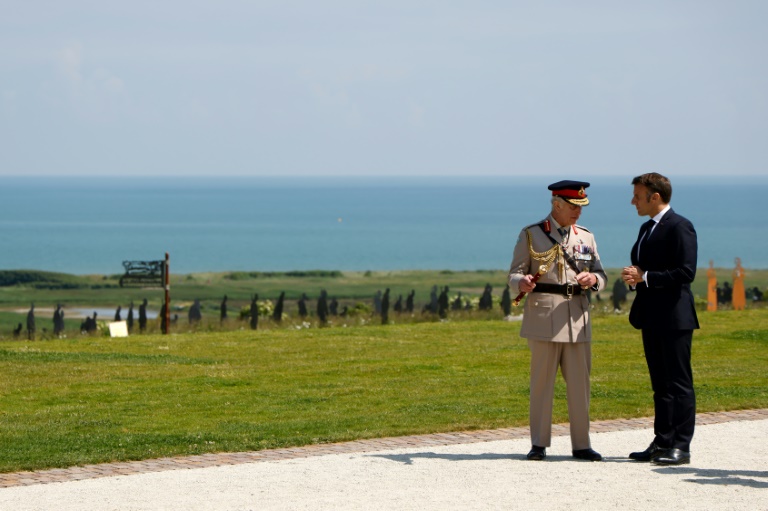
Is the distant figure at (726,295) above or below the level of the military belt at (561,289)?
below

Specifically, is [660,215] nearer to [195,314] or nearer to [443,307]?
[443,307]

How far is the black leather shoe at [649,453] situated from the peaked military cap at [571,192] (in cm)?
178

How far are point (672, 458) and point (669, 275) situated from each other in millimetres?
1267

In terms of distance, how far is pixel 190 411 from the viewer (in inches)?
476

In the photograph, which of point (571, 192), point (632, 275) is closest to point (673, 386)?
point (632, 275)

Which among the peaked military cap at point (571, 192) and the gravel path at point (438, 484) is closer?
the gravel path at point (438, 484)

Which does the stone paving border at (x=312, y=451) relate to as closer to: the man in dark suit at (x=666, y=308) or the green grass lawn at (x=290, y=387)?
the green grass lawn at (x=290, y=387)

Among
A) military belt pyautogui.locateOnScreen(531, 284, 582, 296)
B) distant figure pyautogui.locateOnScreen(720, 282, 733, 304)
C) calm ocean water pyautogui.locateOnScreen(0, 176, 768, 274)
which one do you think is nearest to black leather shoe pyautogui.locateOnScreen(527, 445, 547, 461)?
military belt pyautogui.locateOnScreen(531, 284, 582, 296)

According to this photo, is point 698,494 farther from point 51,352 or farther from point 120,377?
point 51,352

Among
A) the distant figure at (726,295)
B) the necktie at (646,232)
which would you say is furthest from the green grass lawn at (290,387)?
the distant figure at (726,295)

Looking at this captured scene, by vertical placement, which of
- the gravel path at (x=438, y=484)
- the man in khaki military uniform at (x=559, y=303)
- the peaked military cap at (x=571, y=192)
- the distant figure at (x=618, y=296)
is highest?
the peaked military cap at (x=571, y=192)

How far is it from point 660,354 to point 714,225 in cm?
16625

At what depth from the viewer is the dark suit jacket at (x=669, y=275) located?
894 centimetres

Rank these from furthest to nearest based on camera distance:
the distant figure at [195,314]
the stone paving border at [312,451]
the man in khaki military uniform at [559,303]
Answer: the distant figure at [195,314], the man in khaki military uniform at [559,303], the stone paving border at [312,451]
